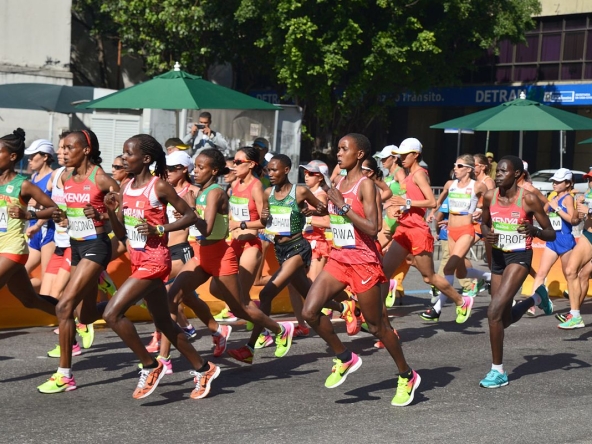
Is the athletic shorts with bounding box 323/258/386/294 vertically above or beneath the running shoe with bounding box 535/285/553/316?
above

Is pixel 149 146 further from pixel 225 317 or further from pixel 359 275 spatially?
pixel 225 317

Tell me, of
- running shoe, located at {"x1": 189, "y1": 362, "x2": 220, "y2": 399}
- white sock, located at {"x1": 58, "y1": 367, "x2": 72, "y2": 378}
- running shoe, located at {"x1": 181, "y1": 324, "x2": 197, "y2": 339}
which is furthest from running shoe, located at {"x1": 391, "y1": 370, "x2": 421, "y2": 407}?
running shoe, located at {"x1": 181, "y1": 324, "x2": 197, "y2": 339}

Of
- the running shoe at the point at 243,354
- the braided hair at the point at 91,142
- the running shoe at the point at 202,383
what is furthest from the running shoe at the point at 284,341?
the braided hair at the point at 91,142

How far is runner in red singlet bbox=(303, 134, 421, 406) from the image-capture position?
7.37m

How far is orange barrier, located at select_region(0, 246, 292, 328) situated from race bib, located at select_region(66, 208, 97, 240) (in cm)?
283

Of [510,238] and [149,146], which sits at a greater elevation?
[149,146]

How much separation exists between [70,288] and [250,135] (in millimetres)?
14453

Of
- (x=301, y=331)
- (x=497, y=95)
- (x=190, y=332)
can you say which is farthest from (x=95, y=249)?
(x=497, y=95)

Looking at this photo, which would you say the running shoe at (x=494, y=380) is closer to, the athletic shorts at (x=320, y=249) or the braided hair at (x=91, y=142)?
the athletic shorts at (x=320, y=249)

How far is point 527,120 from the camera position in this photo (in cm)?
1700

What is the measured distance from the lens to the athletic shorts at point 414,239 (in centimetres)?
1064

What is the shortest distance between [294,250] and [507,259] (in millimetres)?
1895

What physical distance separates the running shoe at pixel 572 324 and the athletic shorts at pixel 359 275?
459 centimetres

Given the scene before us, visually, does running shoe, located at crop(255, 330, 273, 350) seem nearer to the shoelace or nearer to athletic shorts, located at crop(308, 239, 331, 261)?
athletic shorts, located at crop(308, 239, 331, 261)
